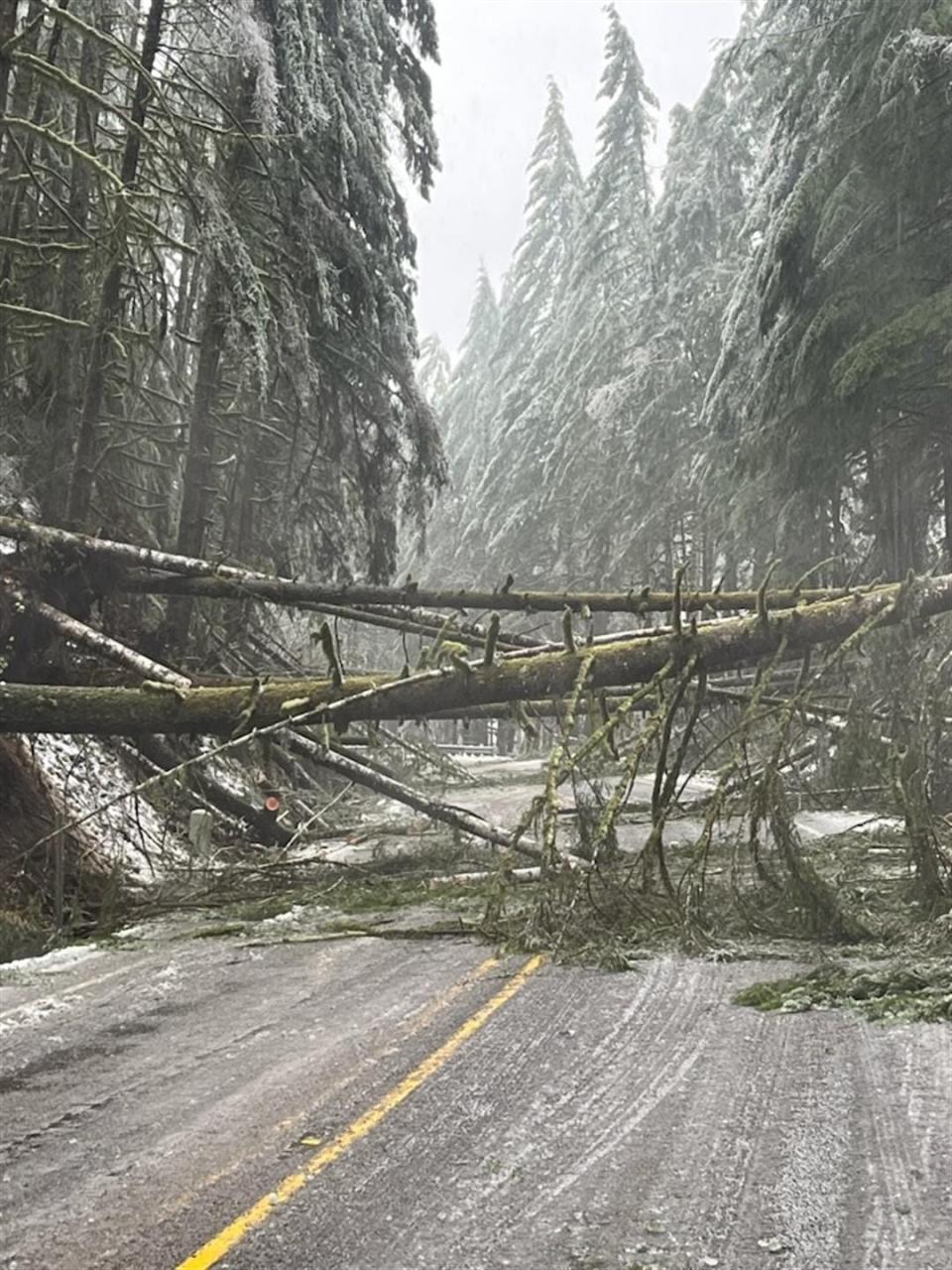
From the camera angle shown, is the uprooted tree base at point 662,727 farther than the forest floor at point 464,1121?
Yes

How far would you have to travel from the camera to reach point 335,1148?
11.8ft

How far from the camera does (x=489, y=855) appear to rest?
10.3m

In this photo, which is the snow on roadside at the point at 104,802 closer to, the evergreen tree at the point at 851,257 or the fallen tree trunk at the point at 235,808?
the fallen tree trunk at the point at 235,808

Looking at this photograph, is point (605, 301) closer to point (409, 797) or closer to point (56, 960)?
point (409, 797)

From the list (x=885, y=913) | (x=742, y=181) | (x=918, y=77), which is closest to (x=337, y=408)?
(x=918, y=77)

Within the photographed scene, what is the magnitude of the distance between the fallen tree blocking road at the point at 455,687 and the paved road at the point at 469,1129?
174cm

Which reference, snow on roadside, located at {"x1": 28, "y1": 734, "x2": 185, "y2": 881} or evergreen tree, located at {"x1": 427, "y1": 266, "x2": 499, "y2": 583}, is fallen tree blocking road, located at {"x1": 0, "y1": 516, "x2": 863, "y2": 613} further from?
evergreen tree, located at {"x1": 427, "y1": 266, "x2": 499, "y2": 583}

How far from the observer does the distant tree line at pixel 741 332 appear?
41.2 ft

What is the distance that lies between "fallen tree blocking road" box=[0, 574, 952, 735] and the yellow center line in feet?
6.54

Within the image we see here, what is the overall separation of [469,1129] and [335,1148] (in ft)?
1.63

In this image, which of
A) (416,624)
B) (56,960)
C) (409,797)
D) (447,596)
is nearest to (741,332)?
(416,624)

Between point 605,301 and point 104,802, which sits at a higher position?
point 605,301

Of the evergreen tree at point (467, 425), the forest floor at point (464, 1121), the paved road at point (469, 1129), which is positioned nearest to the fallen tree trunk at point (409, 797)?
the forest floor at point (464, 1121)

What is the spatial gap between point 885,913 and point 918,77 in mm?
9440
